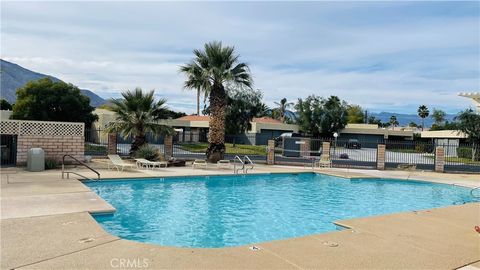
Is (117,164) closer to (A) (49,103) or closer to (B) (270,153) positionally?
(B) (270,153)

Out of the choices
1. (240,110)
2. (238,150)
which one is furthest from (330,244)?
(240,110)

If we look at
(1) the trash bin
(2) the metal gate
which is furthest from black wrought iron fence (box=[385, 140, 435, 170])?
(2) the metal gate

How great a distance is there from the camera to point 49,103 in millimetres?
35281

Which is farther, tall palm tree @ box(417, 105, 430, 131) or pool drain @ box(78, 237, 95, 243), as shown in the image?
tall palm tree @ box(417, 105, 430, 131)

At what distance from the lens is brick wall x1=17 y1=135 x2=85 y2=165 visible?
15.8m

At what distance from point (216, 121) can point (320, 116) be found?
35.3 metres

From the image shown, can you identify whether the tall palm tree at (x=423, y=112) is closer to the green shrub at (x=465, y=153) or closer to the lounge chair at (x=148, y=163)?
the green shrub at (x=465, y=153)

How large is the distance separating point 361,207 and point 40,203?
848 centimetres

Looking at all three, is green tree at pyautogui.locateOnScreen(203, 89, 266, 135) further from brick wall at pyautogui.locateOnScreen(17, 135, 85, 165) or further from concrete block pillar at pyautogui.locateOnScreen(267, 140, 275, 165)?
brick wall at pyautogui.locateOnScreen(17, 135, 85, 165)

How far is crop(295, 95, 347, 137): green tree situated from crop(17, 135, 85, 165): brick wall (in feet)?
135

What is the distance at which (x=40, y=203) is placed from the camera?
8570 mm

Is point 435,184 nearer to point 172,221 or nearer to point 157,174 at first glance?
point 157,174

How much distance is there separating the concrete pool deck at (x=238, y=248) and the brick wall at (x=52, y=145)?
788 centimetres

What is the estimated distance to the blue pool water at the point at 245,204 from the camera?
8047mm
